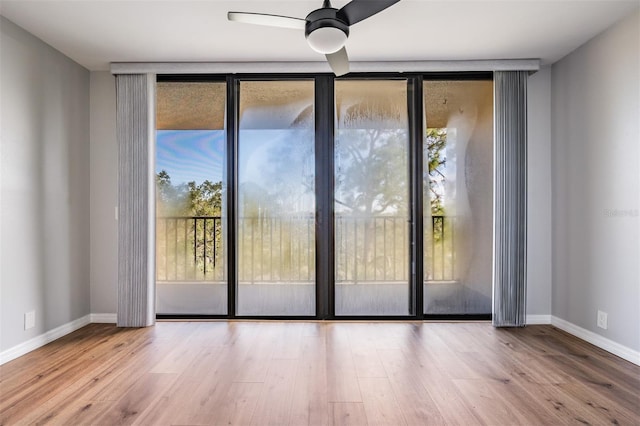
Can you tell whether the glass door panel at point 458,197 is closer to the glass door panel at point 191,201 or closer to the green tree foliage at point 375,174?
the green tree foliage at point 375,174

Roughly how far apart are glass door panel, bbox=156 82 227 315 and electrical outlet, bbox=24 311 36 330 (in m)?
1.02

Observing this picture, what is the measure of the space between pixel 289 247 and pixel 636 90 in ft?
9.85

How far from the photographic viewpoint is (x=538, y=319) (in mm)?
3742

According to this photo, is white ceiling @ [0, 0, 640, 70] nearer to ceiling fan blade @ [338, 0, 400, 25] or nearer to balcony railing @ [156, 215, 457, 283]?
ceiling fan blade @ [338, 0, 400, 25]

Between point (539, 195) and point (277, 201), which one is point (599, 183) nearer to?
point (539, 195)

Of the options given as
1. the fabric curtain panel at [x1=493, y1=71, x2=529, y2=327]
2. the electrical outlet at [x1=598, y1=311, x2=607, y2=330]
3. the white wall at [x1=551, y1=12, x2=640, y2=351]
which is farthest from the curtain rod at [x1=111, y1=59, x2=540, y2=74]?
the electrical outlet at [x1=598, y1=311, x2=607, y2=330]

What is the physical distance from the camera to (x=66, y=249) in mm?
3473

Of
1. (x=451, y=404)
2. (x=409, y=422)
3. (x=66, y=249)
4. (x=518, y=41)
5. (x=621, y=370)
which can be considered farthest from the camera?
(x=66, y=249)

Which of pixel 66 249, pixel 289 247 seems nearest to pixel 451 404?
pixel 289 247

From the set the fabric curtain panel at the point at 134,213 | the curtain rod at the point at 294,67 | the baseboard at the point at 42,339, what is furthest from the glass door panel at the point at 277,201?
the baseboard at the point at 42,339

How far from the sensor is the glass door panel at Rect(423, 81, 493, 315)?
3775 mm

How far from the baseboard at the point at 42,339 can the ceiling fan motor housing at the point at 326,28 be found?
301 cm

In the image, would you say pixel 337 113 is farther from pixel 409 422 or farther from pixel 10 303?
pixel 10 303

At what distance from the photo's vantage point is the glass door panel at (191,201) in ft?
12.5
